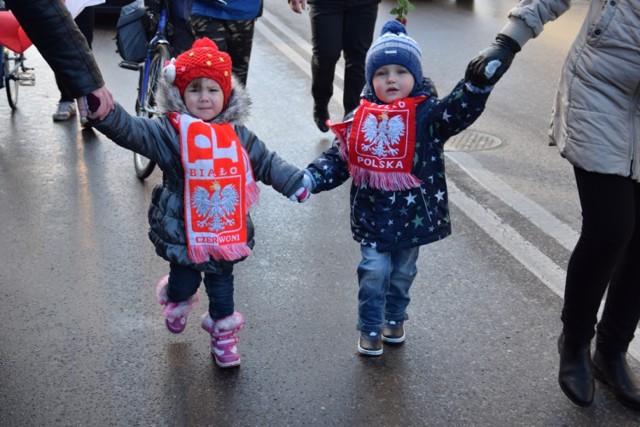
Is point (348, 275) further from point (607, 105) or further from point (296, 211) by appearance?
point (607, 105)

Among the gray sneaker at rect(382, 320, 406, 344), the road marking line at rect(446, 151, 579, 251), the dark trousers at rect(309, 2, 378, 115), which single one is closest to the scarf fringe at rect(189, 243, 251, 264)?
the gray sneaker at rect(382, 320, 406, 344)

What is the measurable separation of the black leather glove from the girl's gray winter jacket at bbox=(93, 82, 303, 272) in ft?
2.71

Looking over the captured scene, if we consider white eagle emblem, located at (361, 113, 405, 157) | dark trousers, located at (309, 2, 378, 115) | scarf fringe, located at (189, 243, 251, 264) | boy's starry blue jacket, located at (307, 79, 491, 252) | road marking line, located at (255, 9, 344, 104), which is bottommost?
road marking line, located at (255, 9, 344, 104)

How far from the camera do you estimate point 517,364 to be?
14.1 ft

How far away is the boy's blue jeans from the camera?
427cm

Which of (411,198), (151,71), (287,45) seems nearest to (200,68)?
(411,198)

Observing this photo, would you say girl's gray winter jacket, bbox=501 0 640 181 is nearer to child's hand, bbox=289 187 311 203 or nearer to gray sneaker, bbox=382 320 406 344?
child's hand, bbox=289 187 311 203

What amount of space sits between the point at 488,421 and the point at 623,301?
2.37 feet

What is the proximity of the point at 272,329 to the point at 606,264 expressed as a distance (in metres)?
1.51

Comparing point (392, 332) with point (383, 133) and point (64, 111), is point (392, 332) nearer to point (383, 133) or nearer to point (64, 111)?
point (383, 133)

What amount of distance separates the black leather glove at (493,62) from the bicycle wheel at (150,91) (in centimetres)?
326

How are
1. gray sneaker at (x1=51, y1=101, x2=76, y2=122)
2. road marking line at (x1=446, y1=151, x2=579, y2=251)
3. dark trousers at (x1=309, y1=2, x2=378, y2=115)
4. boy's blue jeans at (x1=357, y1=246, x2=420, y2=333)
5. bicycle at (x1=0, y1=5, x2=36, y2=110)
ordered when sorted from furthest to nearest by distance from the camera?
gray sneaker at (x1=51, y1=101, x2=76, y2=122), bicycle at (x1=0, y1=5, x2=36, y2=110), dark trousers at (x1=309, y1=2, x2=378, y2=115), road marking line at (x1=446, y1=151, x2=579, y2=251), boy's blue jeans at (x1=357, y1=246, x2=420, y2=333)

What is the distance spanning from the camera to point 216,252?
13.4 feet

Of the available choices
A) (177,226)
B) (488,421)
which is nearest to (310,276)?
(177,226)
